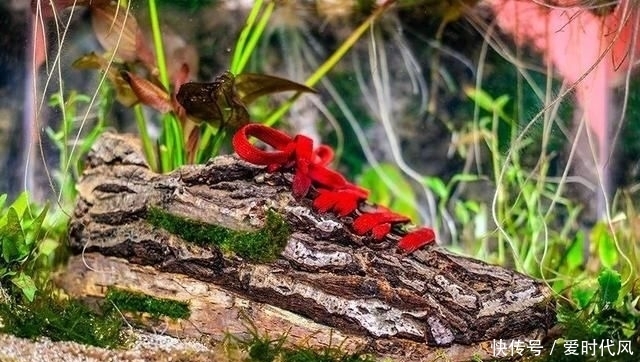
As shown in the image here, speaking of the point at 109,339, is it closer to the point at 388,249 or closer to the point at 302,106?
the point at 388,249

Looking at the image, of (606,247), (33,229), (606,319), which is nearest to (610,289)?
(606,319)

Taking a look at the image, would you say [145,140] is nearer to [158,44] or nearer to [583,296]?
[158,44]

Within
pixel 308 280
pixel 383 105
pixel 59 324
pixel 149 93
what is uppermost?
pixel 383 105

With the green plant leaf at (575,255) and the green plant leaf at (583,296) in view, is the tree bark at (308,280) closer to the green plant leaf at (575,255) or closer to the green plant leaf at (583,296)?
the green plant leaf at (583,296)

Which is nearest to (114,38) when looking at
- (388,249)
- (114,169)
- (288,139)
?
(114,169)

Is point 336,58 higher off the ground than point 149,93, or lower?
higher

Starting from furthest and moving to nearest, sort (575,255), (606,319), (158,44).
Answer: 1. (575,255)
2. (158,44)
3. (606,319)

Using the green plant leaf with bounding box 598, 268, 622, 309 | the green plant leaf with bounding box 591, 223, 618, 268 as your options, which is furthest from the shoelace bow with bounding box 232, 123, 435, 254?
the green plant leaf with bounding box 591, 223, 618, 268
